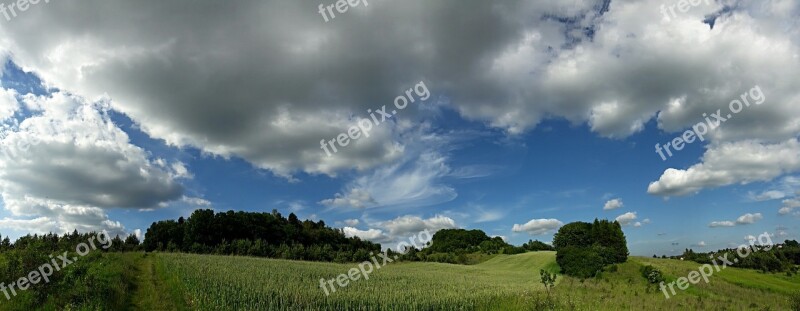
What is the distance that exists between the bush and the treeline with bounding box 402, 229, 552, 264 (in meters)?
33.9

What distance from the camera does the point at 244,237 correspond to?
9494 centimetres

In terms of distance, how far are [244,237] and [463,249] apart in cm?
5286

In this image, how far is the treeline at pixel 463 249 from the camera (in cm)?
8556

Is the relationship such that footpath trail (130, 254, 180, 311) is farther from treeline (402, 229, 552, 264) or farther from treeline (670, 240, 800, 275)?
treeline (402, 229, 552, 264)

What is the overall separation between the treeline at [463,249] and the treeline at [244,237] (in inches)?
537

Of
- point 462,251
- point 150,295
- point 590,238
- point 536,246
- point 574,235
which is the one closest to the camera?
point 150,295

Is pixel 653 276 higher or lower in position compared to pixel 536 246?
lower

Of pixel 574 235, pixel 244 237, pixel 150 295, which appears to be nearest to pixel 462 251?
pixel 574 235

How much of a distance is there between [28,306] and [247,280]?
948 cm

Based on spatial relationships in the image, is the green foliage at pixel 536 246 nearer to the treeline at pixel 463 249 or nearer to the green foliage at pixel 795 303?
the treeline at pixel 463 249

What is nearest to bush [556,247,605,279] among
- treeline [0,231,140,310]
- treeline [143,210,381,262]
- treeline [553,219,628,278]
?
treeline [553,219,628,278]

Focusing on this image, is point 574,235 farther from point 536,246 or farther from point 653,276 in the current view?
point 653,276

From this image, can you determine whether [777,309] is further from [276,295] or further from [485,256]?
[485,256]

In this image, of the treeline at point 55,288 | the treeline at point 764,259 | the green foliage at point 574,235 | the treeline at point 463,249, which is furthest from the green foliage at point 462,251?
the treeline at point 55,288
